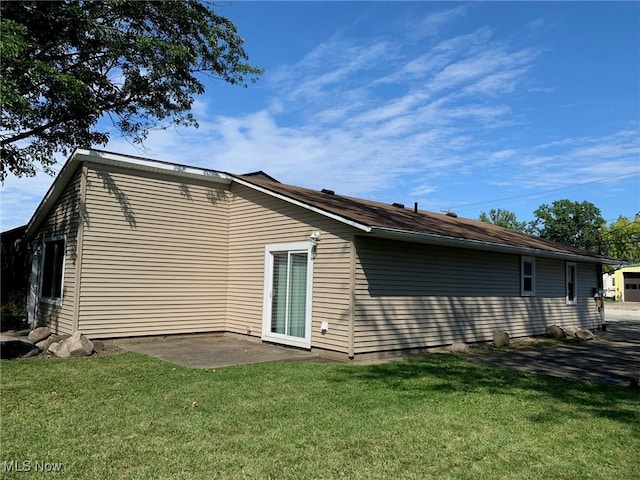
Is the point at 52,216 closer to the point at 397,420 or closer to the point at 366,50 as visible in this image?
the point at 366,50

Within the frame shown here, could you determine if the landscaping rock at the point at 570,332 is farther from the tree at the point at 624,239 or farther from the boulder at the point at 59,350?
the tree at the point at 624,239

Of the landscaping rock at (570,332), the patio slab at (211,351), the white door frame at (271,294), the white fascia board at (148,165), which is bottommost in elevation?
the patio slab at (211,351)

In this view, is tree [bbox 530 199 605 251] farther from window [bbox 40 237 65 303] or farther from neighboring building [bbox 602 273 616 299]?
window [bbox 40 237 65 303]

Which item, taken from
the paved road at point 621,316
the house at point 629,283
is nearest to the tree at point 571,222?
the house at point 629,283

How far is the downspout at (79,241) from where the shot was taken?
9.73m

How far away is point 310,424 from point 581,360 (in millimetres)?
7428

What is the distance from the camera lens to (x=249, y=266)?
11516mm

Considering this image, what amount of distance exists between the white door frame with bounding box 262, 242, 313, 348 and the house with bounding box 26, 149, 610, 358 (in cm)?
3

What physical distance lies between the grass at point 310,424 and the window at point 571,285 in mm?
9500

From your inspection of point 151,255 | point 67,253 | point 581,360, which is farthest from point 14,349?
point 581,360

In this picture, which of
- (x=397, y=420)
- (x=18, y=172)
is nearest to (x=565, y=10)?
(x=397, y=420)

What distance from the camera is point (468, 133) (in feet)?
62.2

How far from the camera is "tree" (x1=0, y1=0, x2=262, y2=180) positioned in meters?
10.0

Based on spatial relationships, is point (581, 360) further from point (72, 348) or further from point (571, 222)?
point (571, 222)
